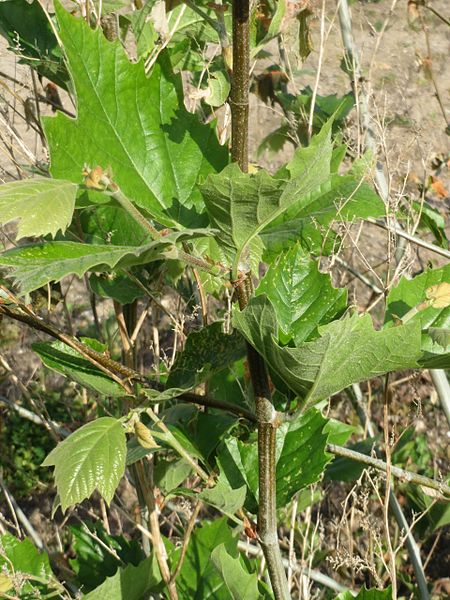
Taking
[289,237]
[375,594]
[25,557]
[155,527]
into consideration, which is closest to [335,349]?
[289,237]

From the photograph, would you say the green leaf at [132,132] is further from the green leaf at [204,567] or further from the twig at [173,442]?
the green leaf at [204,567]

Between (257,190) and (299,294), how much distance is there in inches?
10.0

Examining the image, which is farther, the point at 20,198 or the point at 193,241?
the point at 193,241

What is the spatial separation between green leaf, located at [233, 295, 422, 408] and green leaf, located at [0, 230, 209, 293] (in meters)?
0.10

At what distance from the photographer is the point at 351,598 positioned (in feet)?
3.64

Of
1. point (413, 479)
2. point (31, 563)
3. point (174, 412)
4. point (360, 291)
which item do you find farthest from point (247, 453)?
point (360, 291)

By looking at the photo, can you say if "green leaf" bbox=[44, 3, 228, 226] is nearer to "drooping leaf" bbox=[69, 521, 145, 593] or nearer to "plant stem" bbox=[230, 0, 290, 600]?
"plant stem" bbox=[230, 0, 290, 600]

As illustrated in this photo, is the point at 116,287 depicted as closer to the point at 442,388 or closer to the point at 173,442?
the point at 173,442

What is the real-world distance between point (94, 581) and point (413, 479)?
2.01 feet

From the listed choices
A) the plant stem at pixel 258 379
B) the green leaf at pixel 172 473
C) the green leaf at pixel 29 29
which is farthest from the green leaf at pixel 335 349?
the green leaf at pixel 29 29

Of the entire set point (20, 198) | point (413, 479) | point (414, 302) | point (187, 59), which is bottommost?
point (413, 479)

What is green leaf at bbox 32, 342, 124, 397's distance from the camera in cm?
95

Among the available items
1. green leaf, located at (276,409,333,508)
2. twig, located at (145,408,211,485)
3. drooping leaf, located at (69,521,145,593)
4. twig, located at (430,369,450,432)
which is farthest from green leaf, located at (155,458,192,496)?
twig, located at (430,369,450,432)

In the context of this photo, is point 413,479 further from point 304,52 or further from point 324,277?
point 304,52
